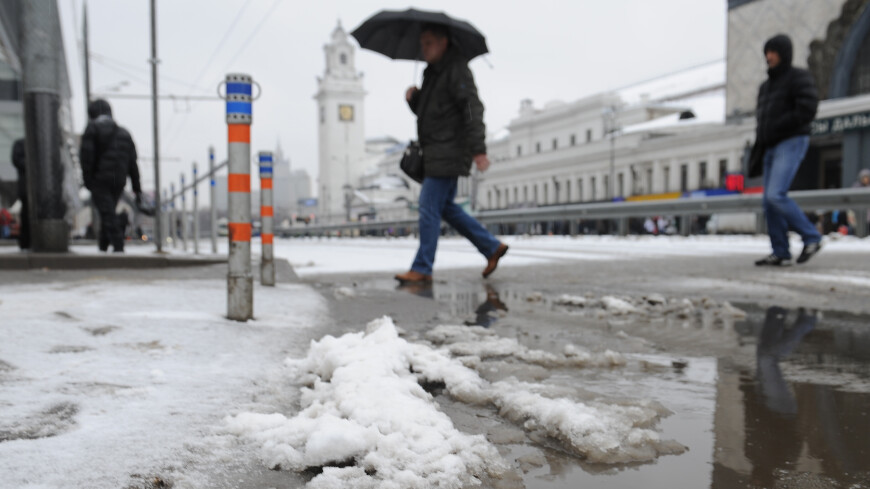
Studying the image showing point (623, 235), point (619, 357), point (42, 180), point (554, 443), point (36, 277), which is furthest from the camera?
point (623, 235)

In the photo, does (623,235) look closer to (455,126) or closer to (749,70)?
(455,126)

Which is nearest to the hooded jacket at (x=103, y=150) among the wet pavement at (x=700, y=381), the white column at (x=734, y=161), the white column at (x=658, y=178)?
the wet pavement at (x=700, y=381)

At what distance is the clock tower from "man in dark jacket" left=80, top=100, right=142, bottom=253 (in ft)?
406

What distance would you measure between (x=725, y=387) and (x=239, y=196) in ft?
7.56

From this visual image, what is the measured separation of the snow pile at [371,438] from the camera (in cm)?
138

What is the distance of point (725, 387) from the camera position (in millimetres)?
2137

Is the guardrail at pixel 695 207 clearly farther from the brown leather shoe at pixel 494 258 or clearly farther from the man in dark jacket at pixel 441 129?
the man in dark jacket at pixel 441 129

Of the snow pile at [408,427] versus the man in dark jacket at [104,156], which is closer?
the snow pile at [408,427]

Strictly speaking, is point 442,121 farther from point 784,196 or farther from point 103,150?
point 103,150

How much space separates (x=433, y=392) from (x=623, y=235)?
641 inches

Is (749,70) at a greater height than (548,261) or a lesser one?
greater

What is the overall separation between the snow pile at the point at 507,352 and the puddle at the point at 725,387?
0.28 ft

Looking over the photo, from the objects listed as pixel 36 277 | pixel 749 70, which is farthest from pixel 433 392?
pixel 749 70

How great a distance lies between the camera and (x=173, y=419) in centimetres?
169
